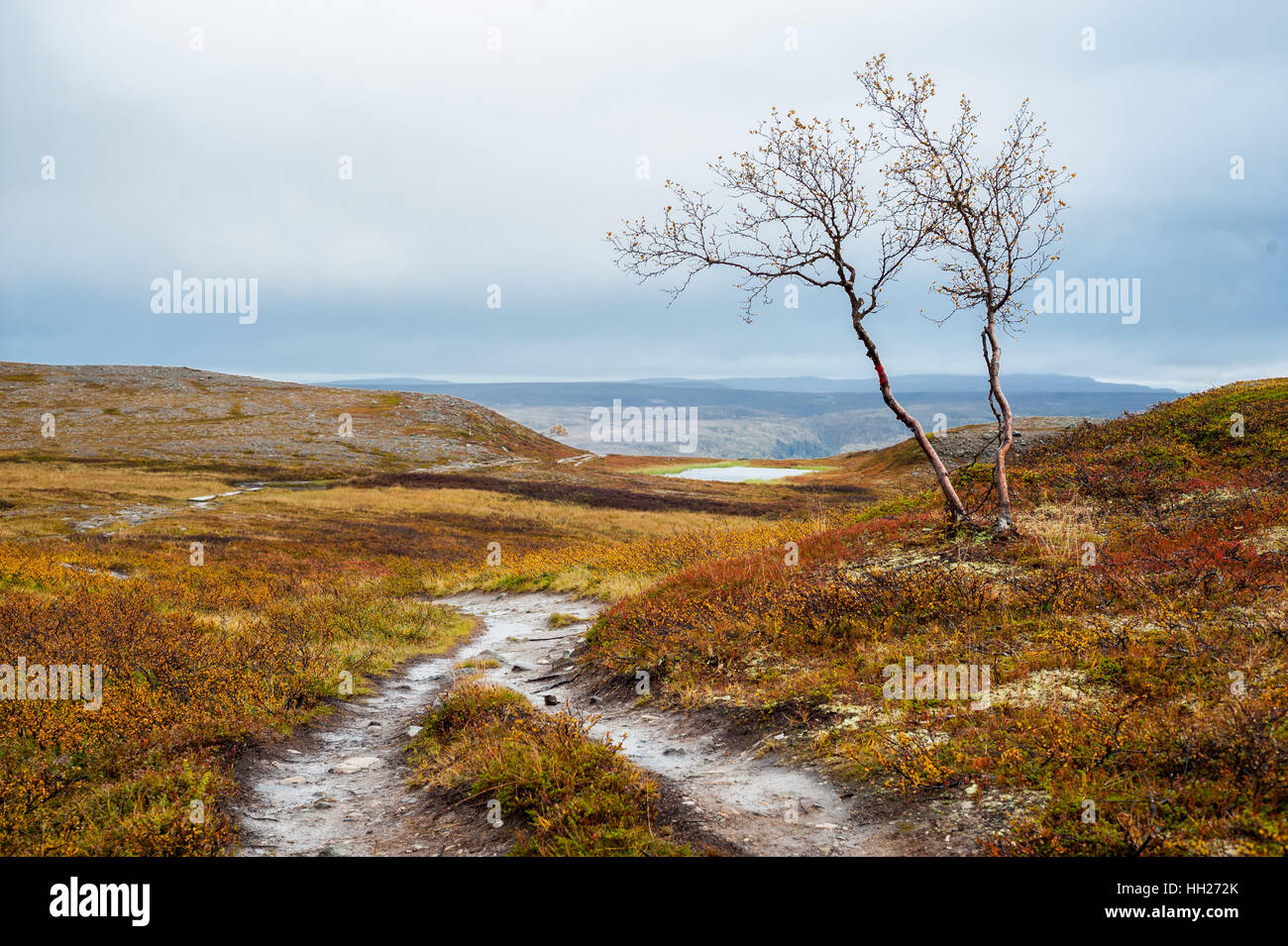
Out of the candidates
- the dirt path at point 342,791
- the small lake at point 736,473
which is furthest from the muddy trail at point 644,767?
the small lake at point 736,473

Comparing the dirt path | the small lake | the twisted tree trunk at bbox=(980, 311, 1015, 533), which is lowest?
the small lake

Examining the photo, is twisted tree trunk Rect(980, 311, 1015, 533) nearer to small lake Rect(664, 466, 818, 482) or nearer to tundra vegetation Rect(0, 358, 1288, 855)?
tundra vegetation Rect(0, 358, 1288, 855)

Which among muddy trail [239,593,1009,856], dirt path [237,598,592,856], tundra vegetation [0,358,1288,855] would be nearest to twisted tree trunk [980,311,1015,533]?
tundra vegetation [0,358,1288,855]

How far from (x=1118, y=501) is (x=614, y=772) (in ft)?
47.0

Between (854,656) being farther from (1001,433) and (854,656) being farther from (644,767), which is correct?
(1001,433)

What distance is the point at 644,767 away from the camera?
8.17m

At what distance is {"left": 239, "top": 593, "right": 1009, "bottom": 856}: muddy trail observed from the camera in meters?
6.02

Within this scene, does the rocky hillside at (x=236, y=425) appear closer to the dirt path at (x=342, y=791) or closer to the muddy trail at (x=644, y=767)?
the dirt path at (x=342, y=791)

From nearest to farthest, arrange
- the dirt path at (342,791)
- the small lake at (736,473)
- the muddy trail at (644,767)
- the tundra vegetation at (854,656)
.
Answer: the tundra vegetation at (854,656)
the muddy trail at (644,767)
the dirt path at (342,791)
the small lake at (736,473)

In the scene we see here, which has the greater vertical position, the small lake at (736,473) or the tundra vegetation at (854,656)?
the tundra vegetation at (854,656)

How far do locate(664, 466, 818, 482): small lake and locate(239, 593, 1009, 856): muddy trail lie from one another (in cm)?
7772

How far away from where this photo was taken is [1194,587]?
30.9 feet

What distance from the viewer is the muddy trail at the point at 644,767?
6.02 m

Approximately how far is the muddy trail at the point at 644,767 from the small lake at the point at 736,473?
7772 centimetres
